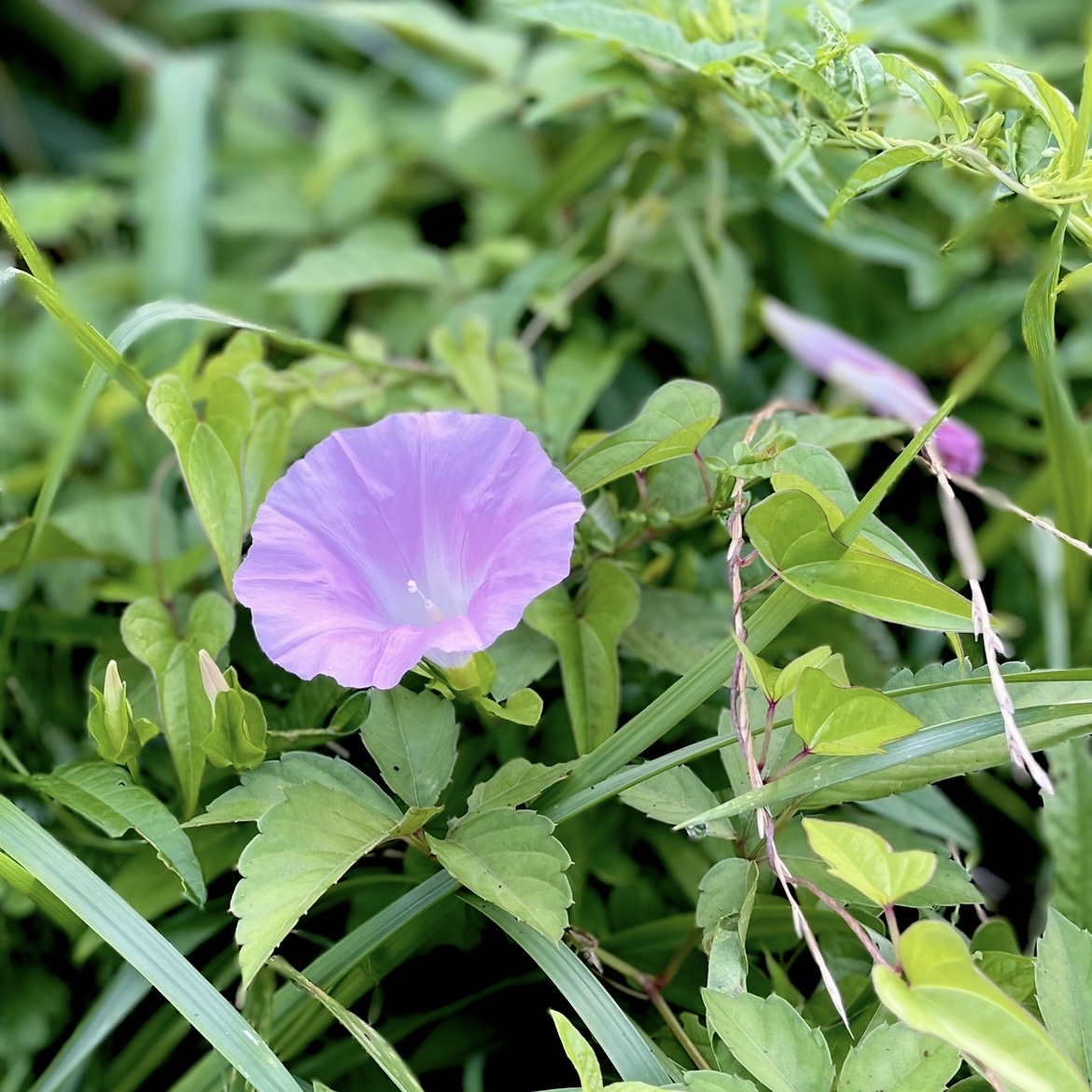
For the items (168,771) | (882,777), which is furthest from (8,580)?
(882,777)

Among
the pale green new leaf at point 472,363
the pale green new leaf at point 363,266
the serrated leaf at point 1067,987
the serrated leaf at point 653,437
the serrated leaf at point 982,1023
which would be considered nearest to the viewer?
the serrated leaf at point 982,1023

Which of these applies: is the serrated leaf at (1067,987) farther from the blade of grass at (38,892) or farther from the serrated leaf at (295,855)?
the blade of grass at (38,892)

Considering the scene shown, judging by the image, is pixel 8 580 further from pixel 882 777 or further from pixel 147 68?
pixel 147 68

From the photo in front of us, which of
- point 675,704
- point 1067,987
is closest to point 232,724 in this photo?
point 675,704

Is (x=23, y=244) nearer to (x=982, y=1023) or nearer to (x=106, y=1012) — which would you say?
(x=106, y=1012)

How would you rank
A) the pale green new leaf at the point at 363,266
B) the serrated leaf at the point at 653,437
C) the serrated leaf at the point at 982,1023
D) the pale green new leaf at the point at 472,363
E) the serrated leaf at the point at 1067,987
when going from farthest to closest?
the pale green new leaf at the point at 363,266 → the pale green new leaf at the point at 472,363 → the serrated leaf at the point at 653,437 → the serrated leaf at the point at 1067,987 → the serrated leaf at the point at 982,1023

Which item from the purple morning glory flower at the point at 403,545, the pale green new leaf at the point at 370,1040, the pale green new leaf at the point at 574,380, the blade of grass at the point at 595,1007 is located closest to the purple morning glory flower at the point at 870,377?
the pale green new leaf at the point at 574,380

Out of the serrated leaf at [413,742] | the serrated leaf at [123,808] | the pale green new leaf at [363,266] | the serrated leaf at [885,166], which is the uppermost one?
the serrated leaf at [885,166]
